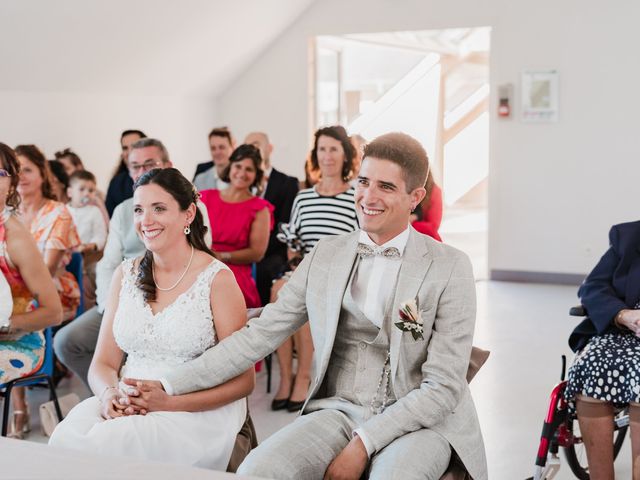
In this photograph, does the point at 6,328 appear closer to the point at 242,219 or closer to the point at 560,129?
the point at 242,219

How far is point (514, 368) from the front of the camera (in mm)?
5098

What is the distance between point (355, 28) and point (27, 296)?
5713 mm

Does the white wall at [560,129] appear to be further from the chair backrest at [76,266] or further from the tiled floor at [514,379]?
the chair backrest at [76,266]

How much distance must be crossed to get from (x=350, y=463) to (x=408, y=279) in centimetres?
51

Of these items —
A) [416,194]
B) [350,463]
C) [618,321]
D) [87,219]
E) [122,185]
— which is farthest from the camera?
[122,185]

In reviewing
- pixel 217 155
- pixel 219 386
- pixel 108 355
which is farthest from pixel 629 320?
pixel 217 155

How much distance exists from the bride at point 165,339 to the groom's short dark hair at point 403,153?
648 mm

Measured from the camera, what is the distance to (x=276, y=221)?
5.52 meters

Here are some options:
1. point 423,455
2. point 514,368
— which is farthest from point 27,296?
point 514,368

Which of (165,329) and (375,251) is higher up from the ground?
(375,251)

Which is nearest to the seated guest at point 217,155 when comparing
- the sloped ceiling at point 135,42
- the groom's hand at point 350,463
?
the sloped ceiling at point 135,42

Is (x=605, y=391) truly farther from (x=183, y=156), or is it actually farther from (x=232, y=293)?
(x=183, y=156)

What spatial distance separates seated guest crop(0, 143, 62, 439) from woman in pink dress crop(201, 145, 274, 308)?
120 cm

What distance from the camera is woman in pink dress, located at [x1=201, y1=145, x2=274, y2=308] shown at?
4.58 m
